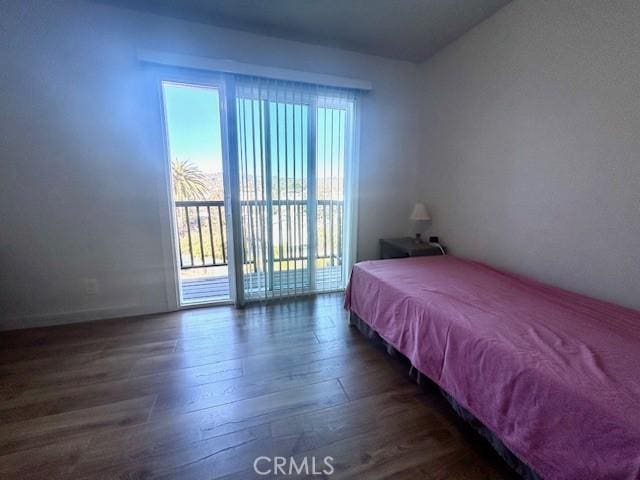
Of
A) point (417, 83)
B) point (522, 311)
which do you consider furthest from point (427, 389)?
point (417, 83)

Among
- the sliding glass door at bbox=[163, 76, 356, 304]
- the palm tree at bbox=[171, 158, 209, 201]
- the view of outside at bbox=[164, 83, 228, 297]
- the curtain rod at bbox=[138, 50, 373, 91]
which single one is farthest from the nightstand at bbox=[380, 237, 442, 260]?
the palm tree at bbox=[171, 158, 209, 201]

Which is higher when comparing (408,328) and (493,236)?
(493,236)

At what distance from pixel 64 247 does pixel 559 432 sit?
3273 millimetres

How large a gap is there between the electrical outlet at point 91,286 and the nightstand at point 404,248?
9.23 feet

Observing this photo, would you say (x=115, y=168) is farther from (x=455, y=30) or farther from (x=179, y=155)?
(x=455, y=30)

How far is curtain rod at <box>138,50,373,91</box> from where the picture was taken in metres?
2.12

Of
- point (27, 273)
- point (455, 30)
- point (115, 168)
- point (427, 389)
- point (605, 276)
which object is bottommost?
point (427, 389)

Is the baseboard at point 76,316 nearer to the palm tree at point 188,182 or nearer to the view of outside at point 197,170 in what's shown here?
the view of outside at point 197,170

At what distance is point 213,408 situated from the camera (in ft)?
4.68

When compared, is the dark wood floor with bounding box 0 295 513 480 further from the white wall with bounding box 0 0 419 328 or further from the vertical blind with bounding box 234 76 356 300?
the vertical blind with bounding box 234 76 356 300

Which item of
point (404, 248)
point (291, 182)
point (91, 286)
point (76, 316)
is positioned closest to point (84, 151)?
Answer: point (91, 286)

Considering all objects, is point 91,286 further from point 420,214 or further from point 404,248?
point 420,214

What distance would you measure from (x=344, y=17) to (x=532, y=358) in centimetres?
260

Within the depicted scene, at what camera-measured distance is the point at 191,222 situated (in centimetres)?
338
